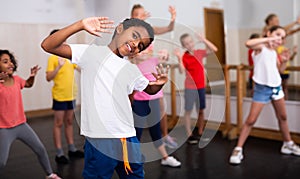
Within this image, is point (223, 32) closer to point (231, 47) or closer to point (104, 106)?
point (231, 47)

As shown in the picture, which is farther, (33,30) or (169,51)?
(33,30)

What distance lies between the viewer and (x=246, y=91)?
448cm

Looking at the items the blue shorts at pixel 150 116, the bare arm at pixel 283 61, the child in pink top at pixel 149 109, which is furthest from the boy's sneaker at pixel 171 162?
the bare arm at pixel 283 61

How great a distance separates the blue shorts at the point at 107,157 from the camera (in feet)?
5.56

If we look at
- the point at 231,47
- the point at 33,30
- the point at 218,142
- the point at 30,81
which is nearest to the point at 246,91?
the point at 218,142

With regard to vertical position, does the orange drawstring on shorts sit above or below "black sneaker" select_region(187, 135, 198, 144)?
above

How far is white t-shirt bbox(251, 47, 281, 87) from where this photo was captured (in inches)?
133

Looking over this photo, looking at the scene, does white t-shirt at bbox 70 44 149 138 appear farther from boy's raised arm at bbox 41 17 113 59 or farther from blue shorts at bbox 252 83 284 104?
blue shorts at bbox 252 83 284 104

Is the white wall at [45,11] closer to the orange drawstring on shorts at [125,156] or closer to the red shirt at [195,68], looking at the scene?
the red shirt at [195,68]

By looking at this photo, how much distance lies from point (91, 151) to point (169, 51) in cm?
97

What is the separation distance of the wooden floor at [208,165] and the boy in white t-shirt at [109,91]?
909mm

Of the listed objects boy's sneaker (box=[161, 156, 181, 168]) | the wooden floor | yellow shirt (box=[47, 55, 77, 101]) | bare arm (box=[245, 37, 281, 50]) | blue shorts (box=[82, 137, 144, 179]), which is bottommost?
the wooden floor

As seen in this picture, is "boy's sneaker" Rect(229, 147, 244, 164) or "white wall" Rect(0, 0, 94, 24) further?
"white wall" Rect(0, 0, 94, 24)

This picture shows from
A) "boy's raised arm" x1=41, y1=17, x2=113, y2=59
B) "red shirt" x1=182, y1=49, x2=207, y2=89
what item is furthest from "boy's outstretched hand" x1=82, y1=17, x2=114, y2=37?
"red shirt" x1=182, y1=49, x2=207, y2=89
